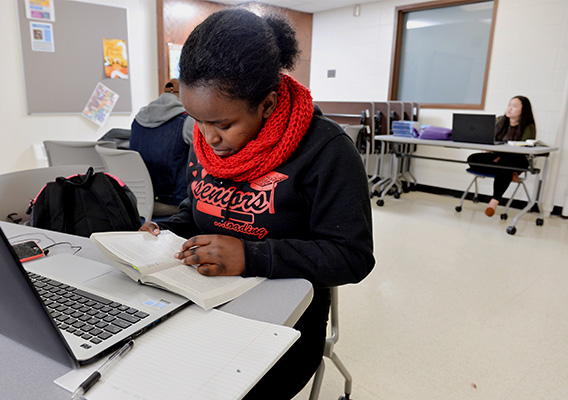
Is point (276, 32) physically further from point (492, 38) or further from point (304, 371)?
point (492, 38)

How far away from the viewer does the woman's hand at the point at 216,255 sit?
31.8 inches

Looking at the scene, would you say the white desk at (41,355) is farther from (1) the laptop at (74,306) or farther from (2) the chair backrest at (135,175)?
(2) the chair backrest at (135,175)

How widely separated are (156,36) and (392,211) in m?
3.56

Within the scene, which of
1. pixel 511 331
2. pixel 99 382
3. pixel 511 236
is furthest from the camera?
pixel 511 236

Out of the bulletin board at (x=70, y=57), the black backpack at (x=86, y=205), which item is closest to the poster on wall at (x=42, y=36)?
the bulletin board at (x=70, y=57)

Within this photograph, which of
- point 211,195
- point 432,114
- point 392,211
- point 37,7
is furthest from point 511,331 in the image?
point 37,7

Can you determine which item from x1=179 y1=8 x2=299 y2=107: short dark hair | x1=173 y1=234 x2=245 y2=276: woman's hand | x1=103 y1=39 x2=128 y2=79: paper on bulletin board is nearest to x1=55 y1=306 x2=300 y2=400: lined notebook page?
x1=173 y1=234 x2=245 y2=276: woman's hand

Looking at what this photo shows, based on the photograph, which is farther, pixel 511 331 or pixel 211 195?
pixel 511 331

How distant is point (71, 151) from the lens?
2594mm

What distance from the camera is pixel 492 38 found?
467cm

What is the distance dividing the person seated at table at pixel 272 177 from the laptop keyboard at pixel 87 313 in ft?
0.57

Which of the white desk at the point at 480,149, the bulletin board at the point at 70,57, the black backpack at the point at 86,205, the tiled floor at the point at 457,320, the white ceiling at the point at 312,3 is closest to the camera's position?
the black backpack at the point at 86,205

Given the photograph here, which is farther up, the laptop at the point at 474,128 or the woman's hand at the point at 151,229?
the laptop at the point at 474,128

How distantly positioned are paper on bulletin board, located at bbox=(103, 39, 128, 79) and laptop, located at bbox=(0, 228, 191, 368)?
440 cm
